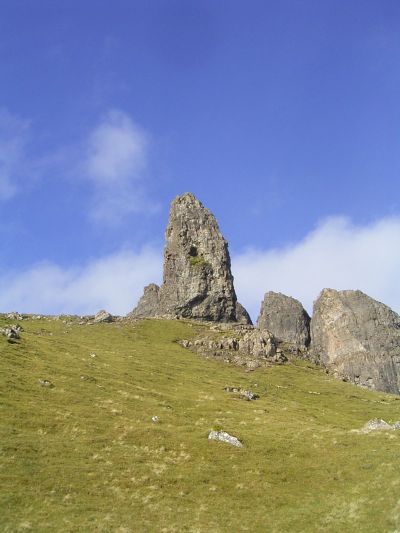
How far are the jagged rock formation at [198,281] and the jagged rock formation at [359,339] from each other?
98.3ft

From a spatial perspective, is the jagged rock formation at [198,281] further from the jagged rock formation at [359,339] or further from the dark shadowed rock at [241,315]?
the jagged rock formation at [359,339]

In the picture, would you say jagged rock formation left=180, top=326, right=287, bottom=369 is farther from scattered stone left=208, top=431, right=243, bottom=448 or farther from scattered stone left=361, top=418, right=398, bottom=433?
scattered stone left=208, top=431, right=243, bottom=448

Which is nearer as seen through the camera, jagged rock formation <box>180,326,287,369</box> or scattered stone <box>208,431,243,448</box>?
scattered stone <box>208,431,243,448</box>

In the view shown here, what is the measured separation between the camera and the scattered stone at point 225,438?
57375 mm

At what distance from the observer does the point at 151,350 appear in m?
132

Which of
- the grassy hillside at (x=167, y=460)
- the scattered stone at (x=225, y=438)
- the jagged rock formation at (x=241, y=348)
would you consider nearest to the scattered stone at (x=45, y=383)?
the grassy hillside at (x=167, y=460)

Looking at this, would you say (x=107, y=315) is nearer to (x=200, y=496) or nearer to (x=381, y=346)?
(x=381, y=346)

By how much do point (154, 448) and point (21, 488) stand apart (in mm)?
15858

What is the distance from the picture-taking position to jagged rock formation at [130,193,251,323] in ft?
604

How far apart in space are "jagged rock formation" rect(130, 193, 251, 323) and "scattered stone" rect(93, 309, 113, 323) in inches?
974

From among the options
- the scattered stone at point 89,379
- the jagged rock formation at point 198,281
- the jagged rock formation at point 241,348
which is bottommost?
the scattered stone at point 89,379

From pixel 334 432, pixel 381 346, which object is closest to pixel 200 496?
pixel 334 432

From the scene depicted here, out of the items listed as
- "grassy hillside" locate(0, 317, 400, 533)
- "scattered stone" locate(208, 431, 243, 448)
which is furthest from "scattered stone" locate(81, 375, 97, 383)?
"scattered stone" locate(208, 431, 243, 448)

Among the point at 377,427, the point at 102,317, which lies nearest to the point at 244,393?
the point at 377,427
